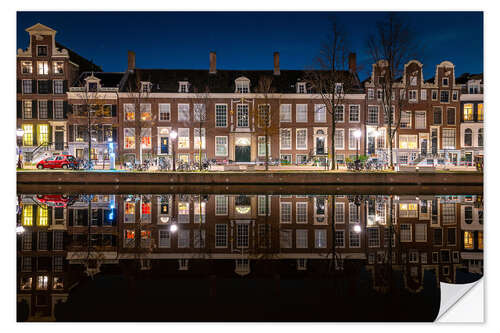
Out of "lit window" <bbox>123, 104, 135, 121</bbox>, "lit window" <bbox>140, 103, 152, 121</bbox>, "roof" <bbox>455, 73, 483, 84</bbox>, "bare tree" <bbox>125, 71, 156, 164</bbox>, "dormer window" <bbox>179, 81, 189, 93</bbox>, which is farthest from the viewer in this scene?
"roof" <bbox>455, 73, 483, 84</bbox>

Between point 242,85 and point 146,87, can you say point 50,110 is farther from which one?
point 242,85

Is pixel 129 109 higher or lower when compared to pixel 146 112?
higher

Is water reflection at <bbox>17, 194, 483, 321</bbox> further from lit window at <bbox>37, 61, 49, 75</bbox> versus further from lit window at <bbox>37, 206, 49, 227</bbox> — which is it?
lit window at <bbox>37, 61, 49, 75</bbox>

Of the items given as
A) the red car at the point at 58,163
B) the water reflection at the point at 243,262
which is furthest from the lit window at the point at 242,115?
the water reflection at the point at 243,262

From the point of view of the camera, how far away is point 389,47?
85.8 ft

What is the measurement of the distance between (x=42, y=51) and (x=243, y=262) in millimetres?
35285

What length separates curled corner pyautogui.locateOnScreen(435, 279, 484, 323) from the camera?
17.1 ft

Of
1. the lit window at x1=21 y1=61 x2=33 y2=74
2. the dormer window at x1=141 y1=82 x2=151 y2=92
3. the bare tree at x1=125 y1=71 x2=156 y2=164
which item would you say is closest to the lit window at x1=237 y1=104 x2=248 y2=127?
the bare tree at x1=125 y1=71 x2=156 y2=164

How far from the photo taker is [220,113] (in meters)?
36.7

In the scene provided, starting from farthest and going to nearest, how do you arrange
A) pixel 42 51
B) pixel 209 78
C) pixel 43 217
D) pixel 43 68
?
pixel 209 78 < pixel 43 68 < pixel 42 51 < pixel 43 217

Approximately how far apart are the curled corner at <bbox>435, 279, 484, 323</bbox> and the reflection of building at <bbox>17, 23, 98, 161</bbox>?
34.7 m

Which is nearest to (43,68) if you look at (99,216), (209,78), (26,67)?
(26,67)

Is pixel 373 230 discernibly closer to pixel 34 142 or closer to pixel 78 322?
pixel 78 322

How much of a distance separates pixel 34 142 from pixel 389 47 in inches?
1205
